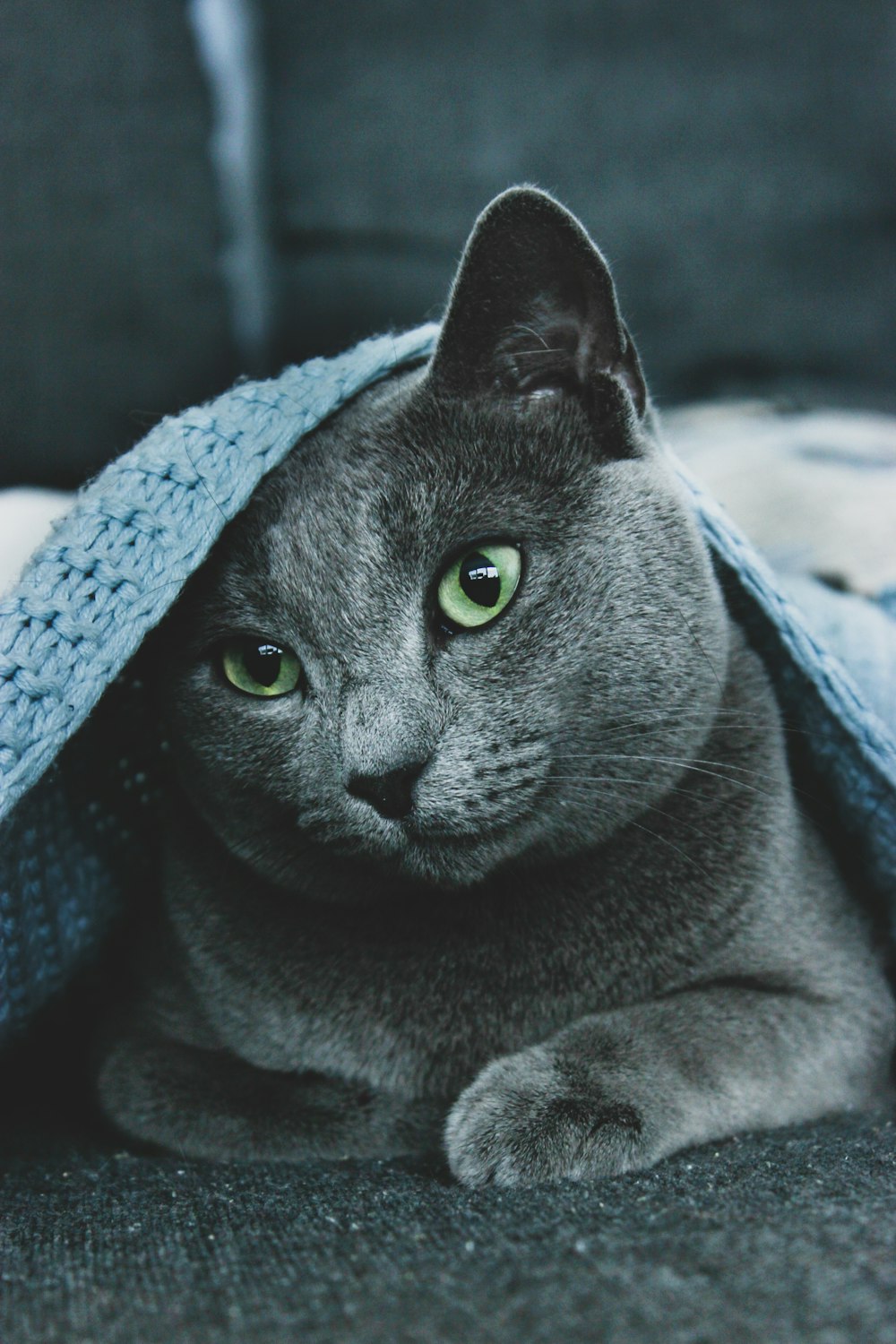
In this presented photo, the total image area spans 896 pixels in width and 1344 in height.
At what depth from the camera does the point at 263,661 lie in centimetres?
81

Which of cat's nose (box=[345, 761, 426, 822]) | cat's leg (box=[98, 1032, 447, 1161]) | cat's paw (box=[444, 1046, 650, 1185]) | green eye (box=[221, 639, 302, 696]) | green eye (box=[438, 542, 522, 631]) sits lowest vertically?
cat's leg (box=[98, 1032, 447, 1161])

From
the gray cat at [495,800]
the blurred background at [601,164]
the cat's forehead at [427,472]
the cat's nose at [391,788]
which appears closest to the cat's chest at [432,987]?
the gray cat at [495,800]

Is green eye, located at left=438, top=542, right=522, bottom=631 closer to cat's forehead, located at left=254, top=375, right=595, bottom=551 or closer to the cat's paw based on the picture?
cat's forehead, located at left=254, top=375, right=595, bottom=551

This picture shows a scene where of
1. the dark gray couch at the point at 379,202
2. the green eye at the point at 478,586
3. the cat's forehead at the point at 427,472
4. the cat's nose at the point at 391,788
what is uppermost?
the dark gray couch at the point at 379,202

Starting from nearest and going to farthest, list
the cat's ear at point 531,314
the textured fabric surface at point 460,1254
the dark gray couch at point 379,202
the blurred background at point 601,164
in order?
the textured fabric surface at point 460,1254, the cat's ear at point 531,314, the dark gray couch at point 379,202, the blurred background at point 601,164

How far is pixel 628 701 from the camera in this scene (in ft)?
2.60

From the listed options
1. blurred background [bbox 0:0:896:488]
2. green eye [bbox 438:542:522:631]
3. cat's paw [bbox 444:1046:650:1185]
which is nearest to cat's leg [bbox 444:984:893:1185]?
cat's paw [bbox 444:1046:650:1185]

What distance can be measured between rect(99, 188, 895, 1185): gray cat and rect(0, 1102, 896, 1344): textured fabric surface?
0.21ft

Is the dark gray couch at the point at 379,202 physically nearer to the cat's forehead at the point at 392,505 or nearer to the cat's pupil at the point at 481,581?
the cat's forehead at the point at 392,505

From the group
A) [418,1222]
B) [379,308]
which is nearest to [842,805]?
[418,1222]

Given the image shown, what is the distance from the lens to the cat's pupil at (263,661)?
2.65ft

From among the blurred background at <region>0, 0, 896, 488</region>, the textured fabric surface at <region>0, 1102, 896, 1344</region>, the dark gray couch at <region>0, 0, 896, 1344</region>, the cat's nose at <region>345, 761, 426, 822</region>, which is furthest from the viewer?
the blurred background at <region>0, 0, 896, 488</region>

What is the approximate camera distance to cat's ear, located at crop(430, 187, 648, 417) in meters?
0.80

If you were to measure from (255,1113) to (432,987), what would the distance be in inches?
6.2
